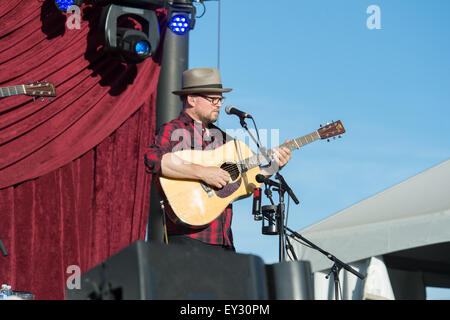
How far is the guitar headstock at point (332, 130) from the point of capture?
3789 mm

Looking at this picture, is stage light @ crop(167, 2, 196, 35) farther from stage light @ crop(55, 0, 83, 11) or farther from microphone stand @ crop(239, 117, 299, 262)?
microphone stand @ crop(239, 117, 299, 262)

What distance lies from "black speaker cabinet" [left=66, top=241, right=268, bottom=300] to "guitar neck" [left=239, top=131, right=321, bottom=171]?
6.03ft

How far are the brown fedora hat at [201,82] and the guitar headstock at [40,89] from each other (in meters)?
1.37

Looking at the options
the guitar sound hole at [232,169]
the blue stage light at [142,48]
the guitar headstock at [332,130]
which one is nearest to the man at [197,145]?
the guitar sound hole at [232,169]

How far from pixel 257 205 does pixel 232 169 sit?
0.34 m

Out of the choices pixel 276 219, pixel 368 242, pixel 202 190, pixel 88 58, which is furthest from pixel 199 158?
pixel 88 58

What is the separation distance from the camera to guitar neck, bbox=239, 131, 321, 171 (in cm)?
356

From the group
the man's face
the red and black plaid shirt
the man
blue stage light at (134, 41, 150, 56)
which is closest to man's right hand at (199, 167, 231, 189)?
the man

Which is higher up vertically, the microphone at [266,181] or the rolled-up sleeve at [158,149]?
the rolled-up sleeve at [158,149]

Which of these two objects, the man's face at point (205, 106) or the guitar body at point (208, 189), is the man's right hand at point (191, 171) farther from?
the man's face at point (205, 106)

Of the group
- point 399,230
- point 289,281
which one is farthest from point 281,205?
point 289,281
